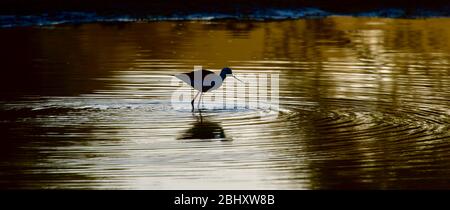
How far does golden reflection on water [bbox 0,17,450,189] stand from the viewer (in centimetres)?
1259

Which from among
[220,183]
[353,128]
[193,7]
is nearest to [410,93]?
[353,128]

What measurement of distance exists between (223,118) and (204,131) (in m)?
1.04

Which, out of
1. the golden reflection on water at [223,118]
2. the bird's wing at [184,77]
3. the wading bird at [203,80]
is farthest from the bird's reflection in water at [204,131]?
the bird's wing at [184,77]

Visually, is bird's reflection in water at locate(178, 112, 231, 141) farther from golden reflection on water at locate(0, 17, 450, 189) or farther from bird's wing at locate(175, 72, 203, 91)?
bird's wing at locate(175, 72, 203, 91)

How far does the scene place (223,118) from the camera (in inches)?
643

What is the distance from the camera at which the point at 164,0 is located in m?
36.1

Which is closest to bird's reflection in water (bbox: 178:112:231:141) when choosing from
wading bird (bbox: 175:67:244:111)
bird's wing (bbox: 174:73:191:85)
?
wading bird (bbox: 175:67:244:111)

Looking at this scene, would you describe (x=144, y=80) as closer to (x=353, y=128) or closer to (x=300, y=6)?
(x=353, y=128)

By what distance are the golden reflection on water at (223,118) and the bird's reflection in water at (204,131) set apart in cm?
3

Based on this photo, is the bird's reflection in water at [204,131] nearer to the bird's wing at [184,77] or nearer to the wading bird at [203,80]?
the wading bird at [203,80]

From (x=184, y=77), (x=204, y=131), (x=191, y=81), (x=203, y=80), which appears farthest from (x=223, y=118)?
(x=184, y=77)

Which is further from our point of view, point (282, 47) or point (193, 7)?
point (193, 7)

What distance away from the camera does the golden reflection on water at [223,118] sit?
1259 centimetres
